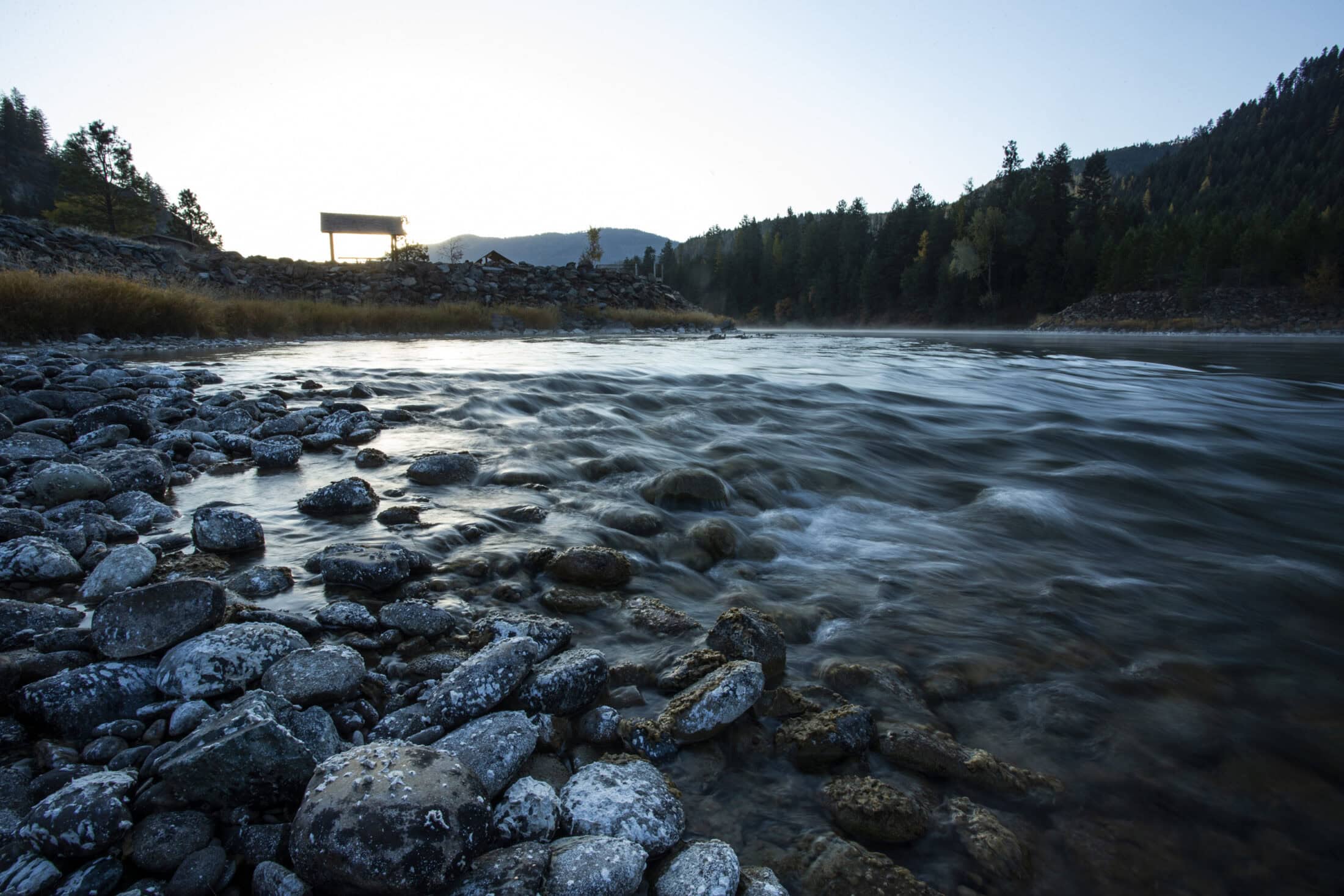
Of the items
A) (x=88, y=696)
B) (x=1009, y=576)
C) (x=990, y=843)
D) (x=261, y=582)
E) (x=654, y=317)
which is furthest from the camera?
(x=654, y=317)

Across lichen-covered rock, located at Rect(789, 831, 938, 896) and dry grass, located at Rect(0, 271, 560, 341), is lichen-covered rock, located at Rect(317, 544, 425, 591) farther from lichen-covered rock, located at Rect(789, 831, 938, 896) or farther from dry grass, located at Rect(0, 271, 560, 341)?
dry grass, located at Rect(0, 271, 560, 341)

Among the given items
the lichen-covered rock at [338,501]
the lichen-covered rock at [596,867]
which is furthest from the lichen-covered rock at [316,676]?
the lichen-covered rock at [338,501]

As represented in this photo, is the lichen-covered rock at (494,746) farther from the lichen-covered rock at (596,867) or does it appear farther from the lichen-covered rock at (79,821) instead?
the lichen-covered rock at (79,821)

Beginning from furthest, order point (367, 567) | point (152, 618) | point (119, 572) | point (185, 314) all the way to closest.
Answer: point (185, 314), point (367, 567), point (119, 572), point (152, 618)

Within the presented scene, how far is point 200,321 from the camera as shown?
14352mm

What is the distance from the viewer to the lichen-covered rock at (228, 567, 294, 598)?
8.63ft

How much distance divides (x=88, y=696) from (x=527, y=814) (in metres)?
1.29

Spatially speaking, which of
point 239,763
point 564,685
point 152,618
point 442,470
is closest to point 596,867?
point 564,685

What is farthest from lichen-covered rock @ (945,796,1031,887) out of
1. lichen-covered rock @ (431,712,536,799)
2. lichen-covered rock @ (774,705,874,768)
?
lichen-covered rock @ (431,712,536,799)

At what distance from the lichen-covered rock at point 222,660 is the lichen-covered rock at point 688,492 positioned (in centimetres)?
253

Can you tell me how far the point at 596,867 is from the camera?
1.38 m

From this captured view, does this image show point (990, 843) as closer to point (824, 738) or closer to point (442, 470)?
point (824, 738)

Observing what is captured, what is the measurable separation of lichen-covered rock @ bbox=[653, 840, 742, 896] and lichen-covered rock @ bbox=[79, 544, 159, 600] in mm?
2344

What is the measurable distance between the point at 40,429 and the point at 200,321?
38.3 ft
